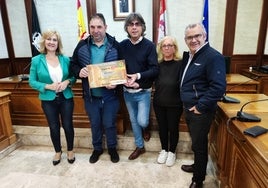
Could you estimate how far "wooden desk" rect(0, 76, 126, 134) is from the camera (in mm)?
2737

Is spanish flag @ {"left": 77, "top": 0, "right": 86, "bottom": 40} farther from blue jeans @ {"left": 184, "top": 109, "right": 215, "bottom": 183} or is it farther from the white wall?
blue jeans @ {"left": 184, "top": 109, "right": 215, "bottom": 183}

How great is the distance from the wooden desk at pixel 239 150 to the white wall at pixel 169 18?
1850 mm

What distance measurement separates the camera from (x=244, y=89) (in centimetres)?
256

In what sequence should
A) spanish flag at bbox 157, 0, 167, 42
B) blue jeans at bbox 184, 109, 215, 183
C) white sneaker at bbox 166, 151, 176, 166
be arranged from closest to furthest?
blue jeans at bbox 184, 109, 215, 183 → white sneaker at bbox 166, 151, 176, 166 → spanish flag at bbox 157, 0, 167, 42

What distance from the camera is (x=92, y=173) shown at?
211cm

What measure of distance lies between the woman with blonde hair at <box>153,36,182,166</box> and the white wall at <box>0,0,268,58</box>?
1.77 m

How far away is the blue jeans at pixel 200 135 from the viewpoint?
1.57m

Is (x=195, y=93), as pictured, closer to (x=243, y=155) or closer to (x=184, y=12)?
(x=243, y=155)

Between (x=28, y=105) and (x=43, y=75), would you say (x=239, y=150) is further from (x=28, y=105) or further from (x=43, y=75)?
(x=28, y=105)

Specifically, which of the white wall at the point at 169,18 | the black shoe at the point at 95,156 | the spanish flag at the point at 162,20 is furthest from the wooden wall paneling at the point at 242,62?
the black shoe at the point at 95,156

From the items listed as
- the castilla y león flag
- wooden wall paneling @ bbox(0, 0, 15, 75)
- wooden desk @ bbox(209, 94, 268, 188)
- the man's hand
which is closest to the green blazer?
the man's hand

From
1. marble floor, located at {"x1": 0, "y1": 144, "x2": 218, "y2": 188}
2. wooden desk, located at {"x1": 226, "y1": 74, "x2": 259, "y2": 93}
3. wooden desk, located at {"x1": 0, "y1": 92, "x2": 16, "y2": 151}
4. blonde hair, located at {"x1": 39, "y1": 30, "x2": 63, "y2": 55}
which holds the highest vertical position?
blonde hair, located at {"x1": 39, "y1": 30, "x2": 63, "y2": 55}

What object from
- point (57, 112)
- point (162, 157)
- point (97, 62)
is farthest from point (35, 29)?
point (162, 157)

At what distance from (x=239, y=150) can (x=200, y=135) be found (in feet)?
0.98
